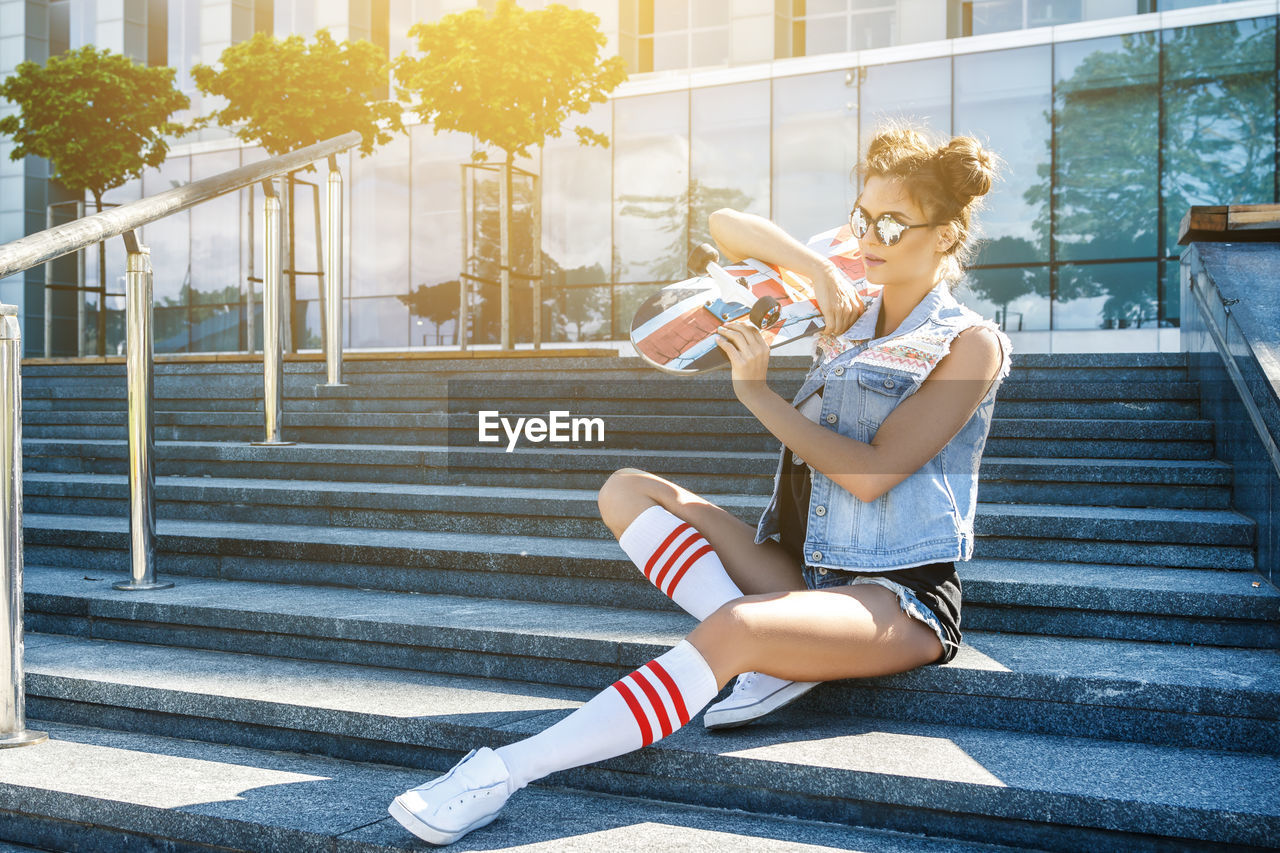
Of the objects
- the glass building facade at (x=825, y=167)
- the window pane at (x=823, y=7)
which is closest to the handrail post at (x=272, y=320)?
the glass building facade at (x=825, y=167)

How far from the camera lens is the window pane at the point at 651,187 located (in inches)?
618

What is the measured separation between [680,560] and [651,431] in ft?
8.00

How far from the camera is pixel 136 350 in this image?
11.9 feet

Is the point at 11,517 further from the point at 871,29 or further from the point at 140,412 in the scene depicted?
the point at 871,29

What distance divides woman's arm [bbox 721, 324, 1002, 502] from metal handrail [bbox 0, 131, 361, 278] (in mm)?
2024

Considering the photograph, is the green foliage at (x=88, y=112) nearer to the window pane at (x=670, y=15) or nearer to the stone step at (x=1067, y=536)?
the window pane at (x=670, y=15)

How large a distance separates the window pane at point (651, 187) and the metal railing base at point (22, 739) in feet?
44.4

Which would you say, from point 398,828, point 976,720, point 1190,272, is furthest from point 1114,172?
point 398,828

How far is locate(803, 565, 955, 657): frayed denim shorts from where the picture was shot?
7.63 ft

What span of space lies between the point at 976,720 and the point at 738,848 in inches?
29.2

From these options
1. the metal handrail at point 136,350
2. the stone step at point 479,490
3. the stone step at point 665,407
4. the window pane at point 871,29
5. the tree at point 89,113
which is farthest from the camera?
the window pane at point 871,29

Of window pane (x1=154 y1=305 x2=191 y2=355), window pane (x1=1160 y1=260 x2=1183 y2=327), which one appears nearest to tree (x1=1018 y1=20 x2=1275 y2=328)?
window pane (x1=1160 y1=260 x2=1183 y2=327)

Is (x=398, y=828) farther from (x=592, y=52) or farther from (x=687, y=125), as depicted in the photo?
(x=687, y=125)

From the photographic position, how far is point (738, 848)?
208 centimetres
